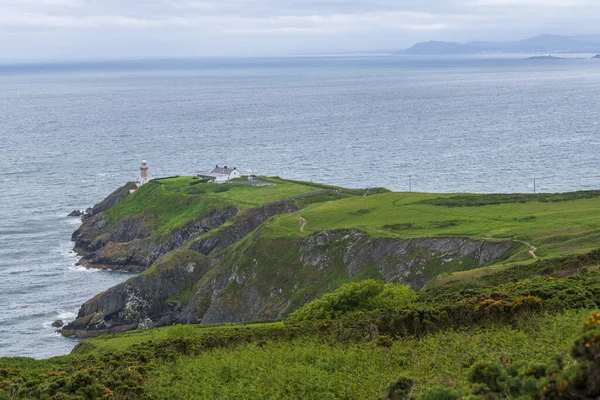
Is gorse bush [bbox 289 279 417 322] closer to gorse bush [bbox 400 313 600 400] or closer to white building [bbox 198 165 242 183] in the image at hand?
gorse bush [bbox 400 313 600 400]

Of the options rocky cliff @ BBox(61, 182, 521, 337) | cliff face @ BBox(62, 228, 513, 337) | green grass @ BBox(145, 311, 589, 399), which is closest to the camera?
green grass @ BBox(145, 311, 589, 399)

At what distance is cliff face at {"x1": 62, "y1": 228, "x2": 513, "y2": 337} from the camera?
240 feet

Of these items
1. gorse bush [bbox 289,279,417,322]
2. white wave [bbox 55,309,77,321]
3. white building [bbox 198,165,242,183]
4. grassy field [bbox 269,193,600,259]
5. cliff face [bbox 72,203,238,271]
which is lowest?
white wave [bbox 55,309,77,321]

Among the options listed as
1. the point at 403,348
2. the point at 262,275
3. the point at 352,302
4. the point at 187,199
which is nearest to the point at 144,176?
the point at 187,199

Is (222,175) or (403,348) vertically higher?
(403,348)

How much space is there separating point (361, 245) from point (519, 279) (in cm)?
3113

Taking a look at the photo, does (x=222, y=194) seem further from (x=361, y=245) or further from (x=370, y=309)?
(x=370, y=309)

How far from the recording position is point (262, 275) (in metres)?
83.9

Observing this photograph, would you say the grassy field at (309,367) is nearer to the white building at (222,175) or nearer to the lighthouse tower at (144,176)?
the white building at (222,175)

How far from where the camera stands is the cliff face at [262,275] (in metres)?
73.2

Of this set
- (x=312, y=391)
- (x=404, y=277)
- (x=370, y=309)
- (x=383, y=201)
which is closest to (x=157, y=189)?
(x=383, y=201)

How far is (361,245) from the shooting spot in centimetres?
8100

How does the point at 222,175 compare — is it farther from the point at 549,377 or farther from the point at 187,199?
the point at 549,377

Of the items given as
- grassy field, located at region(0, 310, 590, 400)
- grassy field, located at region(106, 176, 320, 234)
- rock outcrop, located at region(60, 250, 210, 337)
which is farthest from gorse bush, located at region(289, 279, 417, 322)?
grassy field, located at region(106, 176, 320, 234)
